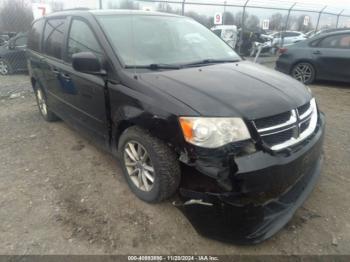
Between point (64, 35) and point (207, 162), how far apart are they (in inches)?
108

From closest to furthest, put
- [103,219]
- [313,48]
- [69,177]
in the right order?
[103,219] → [69,177] → [313,48]

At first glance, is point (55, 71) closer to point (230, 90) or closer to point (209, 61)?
point (209, 61)

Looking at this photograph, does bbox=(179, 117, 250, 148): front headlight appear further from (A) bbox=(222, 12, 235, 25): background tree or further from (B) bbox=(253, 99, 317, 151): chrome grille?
(A) bbox=(222, 12, 235, 25): background tree

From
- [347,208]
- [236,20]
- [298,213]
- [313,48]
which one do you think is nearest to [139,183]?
[298,213]

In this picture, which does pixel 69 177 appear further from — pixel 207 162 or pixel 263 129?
pixel 263 129

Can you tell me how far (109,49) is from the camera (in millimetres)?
2928

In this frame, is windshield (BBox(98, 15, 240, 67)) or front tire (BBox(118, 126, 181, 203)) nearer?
front tire (BBox(118, 126, 181, 203))

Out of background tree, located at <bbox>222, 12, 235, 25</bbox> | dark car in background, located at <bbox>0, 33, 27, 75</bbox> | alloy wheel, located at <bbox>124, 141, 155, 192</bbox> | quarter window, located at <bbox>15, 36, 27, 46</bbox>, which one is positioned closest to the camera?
alloy wheel, located at <bbox>124, 141, 155, 192</bbox>

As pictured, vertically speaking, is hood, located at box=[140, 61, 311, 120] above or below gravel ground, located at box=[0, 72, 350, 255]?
above

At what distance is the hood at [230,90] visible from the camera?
2281 mm

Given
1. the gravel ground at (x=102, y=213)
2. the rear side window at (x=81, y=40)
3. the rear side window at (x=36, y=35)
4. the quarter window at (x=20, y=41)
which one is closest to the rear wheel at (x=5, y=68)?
the quarter window at (x=20, y=41)

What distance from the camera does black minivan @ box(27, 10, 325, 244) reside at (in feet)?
7.17

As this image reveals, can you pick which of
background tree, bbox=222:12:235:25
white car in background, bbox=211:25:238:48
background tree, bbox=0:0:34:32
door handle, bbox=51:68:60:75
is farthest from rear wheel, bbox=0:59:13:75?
background tree, bbox=222:12:235:25

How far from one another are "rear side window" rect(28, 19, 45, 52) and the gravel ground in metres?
1.71
